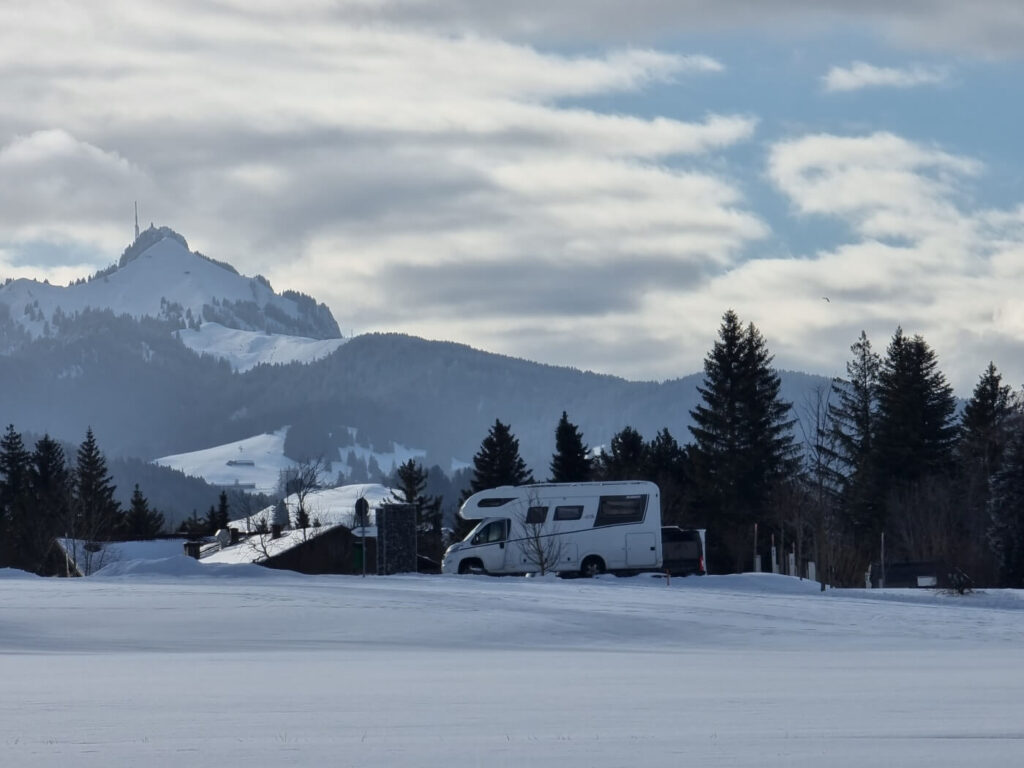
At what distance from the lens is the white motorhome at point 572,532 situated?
40.2 m

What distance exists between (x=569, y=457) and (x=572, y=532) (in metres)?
41.0

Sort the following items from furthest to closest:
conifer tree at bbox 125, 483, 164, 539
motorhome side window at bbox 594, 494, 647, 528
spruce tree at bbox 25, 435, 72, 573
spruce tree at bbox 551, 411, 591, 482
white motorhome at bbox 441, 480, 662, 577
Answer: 1. conifer tree at bbox 125, 483, 164, 539
2. spruce tree at bbox 25, 435, 72, 573
3. spruce tree at bbox 551, 411, 591, 482
4. motorhome side window at bbox 594, 494, 647, 528
5. white motorhome at bbox 441, 480, 662, 577

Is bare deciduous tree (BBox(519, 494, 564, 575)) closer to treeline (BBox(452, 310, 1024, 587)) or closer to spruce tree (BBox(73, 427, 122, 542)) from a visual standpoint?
treeline (BBox(452, 310, 1024, 587))

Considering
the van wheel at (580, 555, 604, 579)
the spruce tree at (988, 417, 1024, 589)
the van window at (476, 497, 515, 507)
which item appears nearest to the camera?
the van wheel at (580, 555, 604, 579)

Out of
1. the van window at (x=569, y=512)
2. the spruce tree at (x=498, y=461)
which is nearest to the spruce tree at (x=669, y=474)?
the spruce tree at (x=498, y=461)

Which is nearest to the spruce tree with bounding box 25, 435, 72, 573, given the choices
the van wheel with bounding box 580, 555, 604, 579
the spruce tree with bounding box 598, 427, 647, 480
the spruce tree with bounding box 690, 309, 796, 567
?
the spruce tree with bounding box 598, 427, 647, 480

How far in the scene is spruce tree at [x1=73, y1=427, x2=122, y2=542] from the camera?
9400 centimetres

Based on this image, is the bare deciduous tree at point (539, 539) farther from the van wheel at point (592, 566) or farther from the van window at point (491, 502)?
the van window at point (491, 502)

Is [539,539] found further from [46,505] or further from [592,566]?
[46,505]

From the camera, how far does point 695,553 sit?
41938 mm

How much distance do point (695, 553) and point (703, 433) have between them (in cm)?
3224

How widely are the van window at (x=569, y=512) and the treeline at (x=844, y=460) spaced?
64.7 ft

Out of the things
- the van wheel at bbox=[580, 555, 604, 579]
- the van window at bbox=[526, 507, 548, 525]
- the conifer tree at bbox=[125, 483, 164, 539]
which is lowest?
the van wheel at bbox=[580, 555, 604, 579]

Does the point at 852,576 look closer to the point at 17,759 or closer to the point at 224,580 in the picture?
the point at 224,580
